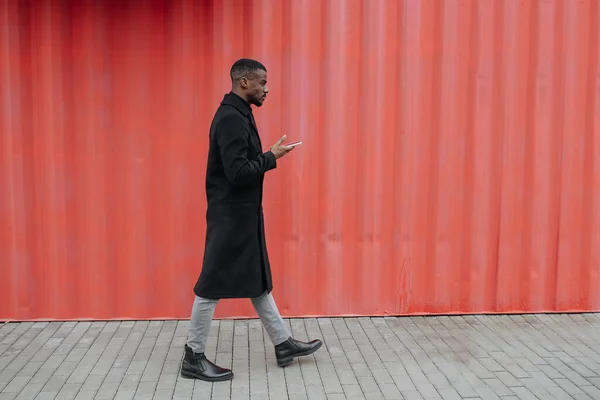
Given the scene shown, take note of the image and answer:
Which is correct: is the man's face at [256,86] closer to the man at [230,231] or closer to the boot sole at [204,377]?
the man at [230,231]

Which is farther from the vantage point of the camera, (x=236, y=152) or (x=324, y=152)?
(x=324, y=152)

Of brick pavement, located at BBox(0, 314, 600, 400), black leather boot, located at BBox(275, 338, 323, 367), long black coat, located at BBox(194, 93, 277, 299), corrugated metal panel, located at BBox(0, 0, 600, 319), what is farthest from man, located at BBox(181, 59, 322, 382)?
corrugated metal panel, located at BBox(0, 0, 600, 319)

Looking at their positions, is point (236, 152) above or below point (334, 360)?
above

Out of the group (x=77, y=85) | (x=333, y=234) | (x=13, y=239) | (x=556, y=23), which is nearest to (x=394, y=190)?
(x=333, y=234)

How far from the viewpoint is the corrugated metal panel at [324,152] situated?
5.16 meters

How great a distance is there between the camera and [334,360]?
452 cm

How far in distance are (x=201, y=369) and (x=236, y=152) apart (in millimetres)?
1363

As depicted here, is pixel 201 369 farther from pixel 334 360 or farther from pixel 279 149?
pixel 279 149

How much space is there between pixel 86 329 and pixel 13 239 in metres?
0.91

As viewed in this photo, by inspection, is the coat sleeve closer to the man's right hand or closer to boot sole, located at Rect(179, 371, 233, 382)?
the man's right hand

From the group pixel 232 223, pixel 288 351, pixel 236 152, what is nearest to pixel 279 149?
pixel 236 152

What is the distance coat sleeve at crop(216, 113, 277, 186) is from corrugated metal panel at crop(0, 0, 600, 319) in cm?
123

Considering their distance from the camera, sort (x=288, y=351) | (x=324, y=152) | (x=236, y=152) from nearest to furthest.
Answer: (x=236, y=152) → (x=288, y=351) → (x=324, y=152)

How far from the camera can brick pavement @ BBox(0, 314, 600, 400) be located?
4008 millimetres
